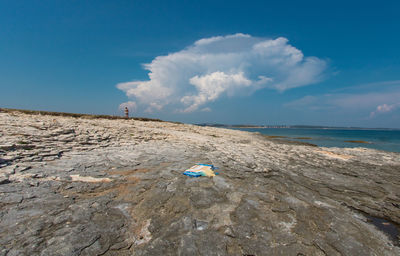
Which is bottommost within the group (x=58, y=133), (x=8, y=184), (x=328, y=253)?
(x=328, y=253)

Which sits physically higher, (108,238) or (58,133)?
(58,133)

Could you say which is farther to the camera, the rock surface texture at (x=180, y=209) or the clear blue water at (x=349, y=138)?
the clear blue water at (x=349, y=138)

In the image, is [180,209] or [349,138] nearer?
[180,209]

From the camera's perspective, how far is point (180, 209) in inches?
149

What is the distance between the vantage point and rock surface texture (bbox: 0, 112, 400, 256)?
109 inches

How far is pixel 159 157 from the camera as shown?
305 inches

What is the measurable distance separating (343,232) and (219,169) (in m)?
3.88

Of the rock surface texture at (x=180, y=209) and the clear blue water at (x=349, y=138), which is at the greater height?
Result: the rock surface texture at (x=180, y=209)

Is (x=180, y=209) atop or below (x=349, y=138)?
atop

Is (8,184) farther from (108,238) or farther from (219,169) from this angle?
(219,169)

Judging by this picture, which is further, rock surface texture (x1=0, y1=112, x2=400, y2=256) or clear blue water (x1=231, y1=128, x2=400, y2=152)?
clear blue water (x1=231, y1=128, x2=400, y2=152)

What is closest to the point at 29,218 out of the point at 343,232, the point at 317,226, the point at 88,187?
the point at 88,187

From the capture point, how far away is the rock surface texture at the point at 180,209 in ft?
9.12

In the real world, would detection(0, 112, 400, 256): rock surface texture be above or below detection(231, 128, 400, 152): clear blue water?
above
